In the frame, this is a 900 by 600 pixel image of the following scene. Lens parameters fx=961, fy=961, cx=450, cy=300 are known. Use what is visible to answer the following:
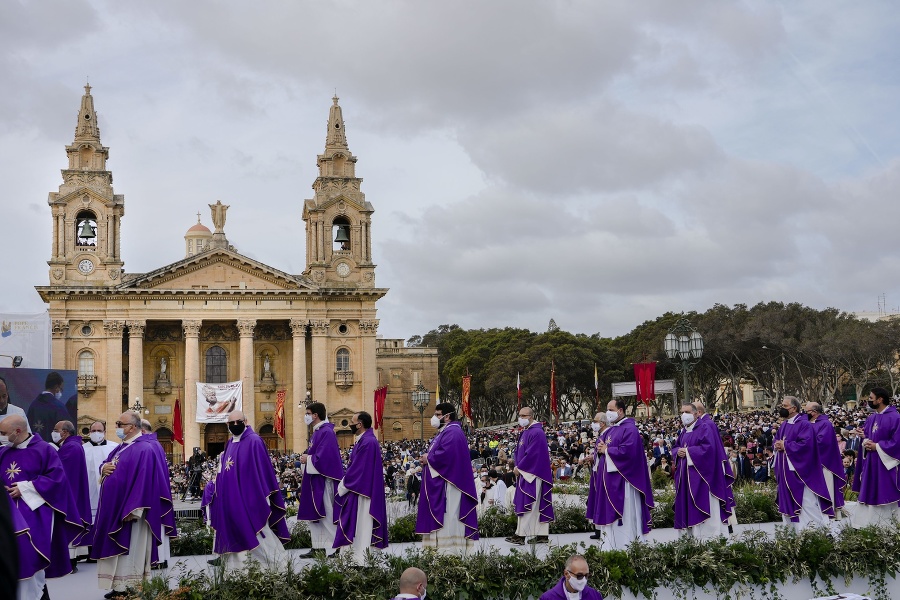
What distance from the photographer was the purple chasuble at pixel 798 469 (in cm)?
1432

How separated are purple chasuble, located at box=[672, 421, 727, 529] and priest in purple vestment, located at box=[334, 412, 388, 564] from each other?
4.45 meters

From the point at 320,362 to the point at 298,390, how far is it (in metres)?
2.52

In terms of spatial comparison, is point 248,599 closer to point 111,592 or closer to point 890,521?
point 111,592

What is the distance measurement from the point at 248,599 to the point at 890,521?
901cm

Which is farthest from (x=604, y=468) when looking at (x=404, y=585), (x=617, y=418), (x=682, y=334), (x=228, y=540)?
(x=682, y=334)

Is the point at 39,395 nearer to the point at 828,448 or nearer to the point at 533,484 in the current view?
the point at 533,484

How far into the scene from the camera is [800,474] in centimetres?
1440

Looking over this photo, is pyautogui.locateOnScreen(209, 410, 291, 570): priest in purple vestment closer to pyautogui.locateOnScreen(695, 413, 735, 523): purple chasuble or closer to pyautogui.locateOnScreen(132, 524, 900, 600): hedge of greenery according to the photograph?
pyautogui.locateOnScreen(132, 524, 900, 600): hedge of greenery

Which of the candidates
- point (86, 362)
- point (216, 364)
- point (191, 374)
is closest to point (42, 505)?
point (191, 374)

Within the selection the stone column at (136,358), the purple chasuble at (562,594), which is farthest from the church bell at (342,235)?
the purple chasuble at (562,594)

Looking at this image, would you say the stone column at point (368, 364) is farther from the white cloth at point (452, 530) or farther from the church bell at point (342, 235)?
the white cloth at point (452, 530)

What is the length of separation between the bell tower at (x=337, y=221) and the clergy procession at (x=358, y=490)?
161 feet

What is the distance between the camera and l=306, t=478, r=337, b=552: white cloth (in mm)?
14125

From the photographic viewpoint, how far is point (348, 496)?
43.0ft
